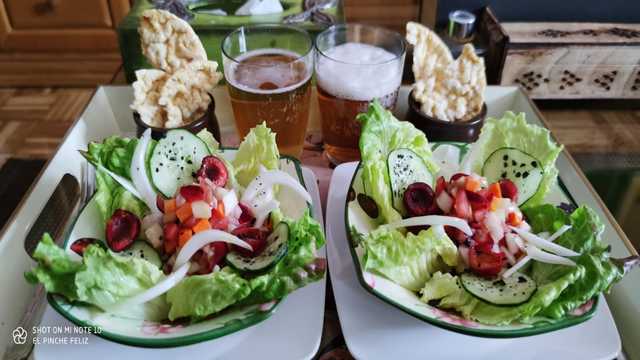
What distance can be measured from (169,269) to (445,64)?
63 centimetres

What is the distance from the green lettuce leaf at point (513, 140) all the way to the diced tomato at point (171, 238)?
0.47 metres

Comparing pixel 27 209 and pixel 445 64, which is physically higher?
pixel 445 64

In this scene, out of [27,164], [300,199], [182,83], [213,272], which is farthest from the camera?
[27,164]

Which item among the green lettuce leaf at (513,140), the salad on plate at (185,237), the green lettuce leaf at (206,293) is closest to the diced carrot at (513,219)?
the green lettuce leaf at (513,140)

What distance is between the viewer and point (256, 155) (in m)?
0.84

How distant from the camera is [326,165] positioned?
1.02 metres

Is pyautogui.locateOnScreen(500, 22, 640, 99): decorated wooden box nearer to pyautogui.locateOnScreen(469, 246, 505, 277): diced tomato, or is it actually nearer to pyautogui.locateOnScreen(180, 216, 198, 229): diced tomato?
pyautogui.locateOnScreen(469, 246, 505, 277): diced tomato

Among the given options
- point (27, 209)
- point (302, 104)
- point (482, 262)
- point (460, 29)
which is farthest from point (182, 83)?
point (460, 29)

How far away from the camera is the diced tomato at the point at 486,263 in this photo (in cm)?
69

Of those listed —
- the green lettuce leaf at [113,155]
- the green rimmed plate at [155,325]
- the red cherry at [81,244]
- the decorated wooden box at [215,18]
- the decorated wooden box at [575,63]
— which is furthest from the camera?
the decorated wooden box at [575,63]

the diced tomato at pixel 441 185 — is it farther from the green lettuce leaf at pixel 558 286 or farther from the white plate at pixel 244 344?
the white plate at pixel 244 344

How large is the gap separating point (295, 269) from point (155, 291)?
169 mm

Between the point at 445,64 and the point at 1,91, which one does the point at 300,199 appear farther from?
the point at 1,91

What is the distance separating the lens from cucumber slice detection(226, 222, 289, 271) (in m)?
0.64
